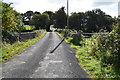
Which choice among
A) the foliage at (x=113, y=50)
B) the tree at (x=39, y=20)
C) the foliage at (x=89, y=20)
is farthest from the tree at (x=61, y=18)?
the foliage at (x=113, y=50)

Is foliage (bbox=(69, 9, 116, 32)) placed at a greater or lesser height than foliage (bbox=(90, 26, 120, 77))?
greater

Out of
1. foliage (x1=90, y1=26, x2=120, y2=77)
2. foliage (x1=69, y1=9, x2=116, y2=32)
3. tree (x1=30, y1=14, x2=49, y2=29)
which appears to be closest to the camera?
foliage (x1=90, y1=26, x2=120, y2=77)

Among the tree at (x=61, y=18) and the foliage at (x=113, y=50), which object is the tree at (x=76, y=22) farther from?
the foliage at (x=113, y=50)

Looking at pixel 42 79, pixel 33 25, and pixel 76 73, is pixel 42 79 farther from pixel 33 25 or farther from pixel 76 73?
pixel 33 25

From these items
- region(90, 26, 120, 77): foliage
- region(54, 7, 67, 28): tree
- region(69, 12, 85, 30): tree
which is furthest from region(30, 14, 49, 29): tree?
region(90, 26, 120, 77): foliage

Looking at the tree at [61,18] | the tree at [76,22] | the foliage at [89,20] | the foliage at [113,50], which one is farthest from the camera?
the tree at [61,18]

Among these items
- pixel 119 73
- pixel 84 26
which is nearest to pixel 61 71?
pixel 119 73

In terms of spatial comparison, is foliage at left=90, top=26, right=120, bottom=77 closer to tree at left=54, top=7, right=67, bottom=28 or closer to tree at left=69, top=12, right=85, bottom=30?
tree at left=69, top=12, right=85, bottom=30

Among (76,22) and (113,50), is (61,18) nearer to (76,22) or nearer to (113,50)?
(76,22)

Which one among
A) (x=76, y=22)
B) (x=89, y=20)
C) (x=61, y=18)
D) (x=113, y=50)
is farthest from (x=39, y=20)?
(x=113, y=50)

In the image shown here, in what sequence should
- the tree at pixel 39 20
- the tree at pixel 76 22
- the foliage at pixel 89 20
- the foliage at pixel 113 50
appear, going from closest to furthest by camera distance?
the foliage at pixel 113 50 < the foliage at pixel 89 20 < the tree at pixel 39 20 < the tree at pixel 76 22

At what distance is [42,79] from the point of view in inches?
254

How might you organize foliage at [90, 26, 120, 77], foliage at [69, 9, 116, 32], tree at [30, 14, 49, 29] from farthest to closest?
tree at [30, 14, 49, 29] < foliage at [69, 9, 116, 32] < foliage at [90, 26, 120, 77]

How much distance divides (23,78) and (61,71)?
1830mm
